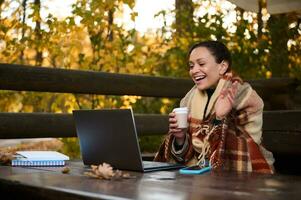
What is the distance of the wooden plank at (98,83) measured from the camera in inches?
139

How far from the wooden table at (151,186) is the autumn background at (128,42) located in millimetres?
3395

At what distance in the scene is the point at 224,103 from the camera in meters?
2.31

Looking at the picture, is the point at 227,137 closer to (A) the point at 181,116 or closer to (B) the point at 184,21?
(A) the point at 181,116

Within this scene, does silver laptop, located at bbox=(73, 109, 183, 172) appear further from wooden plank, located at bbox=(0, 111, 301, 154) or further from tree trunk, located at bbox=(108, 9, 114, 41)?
tree trunk, located at bbox=(108, 9, 114, 41)

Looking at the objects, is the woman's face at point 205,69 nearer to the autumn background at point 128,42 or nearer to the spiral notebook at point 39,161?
the spiral notebook at point 39,161

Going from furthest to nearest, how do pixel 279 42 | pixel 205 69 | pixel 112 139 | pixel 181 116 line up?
pixel 279 42
pixel 205 69
pixel 181 116
pixel 112 139

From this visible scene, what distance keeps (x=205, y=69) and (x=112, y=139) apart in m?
0.86

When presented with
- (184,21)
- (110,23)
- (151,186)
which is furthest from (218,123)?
(184,21)

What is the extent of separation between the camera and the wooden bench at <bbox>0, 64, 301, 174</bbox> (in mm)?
3502

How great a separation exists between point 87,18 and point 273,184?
13.5ft

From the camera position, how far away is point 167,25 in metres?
6.61

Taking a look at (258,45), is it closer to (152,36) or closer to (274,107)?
(274,107)

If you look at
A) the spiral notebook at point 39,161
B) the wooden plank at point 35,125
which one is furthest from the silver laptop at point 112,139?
the wooden plank at point 35,125

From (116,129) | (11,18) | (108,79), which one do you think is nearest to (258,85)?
(108,79)
